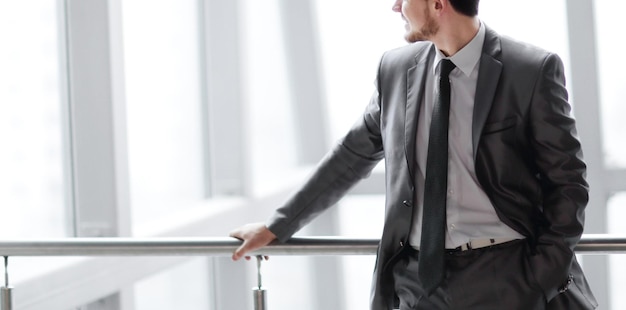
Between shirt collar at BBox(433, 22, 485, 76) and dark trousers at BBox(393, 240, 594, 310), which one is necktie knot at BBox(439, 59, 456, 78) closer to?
shirt collar at BBox(433, 22, 485, 76)

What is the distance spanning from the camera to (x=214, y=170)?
25.9 ft

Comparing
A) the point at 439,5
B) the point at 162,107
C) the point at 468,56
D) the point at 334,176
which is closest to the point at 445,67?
the point at 468,56

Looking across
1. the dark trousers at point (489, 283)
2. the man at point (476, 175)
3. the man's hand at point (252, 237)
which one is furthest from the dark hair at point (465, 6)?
the man's hand at point (252, 237)

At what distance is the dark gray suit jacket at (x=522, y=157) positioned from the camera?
8.36 feet

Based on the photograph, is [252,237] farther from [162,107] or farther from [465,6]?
[162,107]

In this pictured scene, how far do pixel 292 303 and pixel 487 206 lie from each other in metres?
6.95

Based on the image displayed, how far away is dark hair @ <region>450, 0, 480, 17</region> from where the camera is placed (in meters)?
2.66

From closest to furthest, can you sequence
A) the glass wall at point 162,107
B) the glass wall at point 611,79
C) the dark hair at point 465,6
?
the dark hair at point 465,6 → the glass wall at point 162,107 → the glass wall at point 611,79

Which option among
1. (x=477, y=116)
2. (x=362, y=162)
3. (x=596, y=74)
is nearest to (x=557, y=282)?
(x=477, y=116)

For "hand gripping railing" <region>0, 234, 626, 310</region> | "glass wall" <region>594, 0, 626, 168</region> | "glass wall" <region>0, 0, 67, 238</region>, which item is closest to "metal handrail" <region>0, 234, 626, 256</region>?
"hand gripping railing" <region>0, 234, 626, 310</region>

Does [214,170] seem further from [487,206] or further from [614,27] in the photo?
[487,206]

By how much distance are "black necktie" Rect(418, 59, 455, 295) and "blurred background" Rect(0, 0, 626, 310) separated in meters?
2.66

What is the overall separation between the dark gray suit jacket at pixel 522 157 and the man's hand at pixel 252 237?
0.38 meters

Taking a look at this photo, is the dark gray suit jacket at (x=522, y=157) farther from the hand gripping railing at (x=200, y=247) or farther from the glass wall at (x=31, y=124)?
the glass wall at (x=31, y=124)
